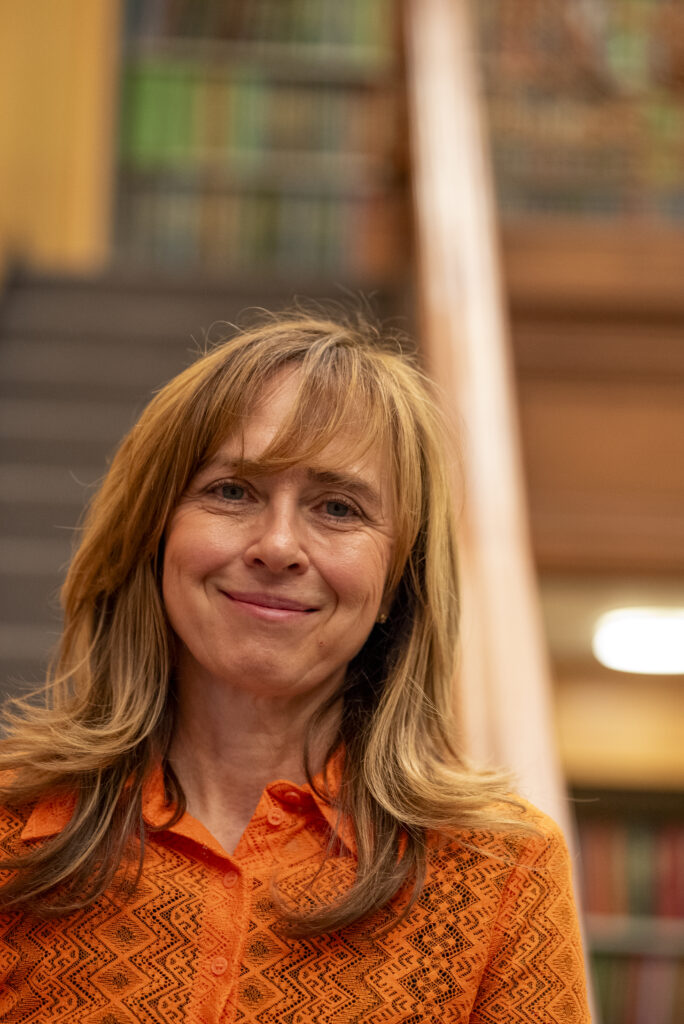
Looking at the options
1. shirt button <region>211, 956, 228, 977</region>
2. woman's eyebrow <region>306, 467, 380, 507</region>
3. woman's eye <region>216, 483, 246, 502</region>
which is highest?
woman's eyebrow <region>306, 467, 380, 507</region>

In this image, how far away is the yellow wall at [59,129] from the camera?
472 centimetres

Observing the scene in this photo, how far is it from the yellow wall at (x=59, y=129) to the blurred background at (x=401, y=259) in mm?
18

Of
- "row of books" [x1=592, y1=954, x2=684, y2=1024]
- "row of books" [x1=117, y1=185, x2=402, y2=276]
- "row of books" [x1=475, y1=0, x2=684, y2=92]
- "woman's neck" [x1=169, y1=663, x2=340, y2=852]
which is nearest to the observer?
"woman's neck" [x1=169, y1=663, x2=340, y2=852]

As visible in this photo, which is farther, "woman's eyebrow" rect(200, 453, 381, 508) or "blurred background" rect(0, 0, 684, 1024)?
"blurred background" rect(0, 0, 684, 1024)

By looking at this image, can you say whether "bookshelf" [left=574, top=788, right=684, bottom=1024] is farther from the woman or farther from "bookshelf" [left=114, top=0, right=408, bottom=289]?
the woman

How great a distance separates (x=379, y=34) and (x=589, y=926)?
3582 millimetres

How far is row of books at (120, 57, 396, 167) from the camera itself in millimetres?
5484

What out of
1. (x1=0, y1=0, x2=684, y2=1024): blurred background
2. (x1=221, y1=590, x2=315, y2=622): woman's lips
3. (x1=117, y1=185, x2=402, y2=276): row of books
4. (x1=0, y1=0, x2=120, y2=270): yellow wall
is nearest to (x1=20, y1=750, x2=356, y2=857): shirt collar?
(x1=221, y1=590, x2=315, y2=622): woman's lips

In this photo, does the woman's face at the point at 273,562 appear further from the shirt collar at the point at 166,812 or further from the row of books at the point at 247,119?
the row of books at the point at 247,119

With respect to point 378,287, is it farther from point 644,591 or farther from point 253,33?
point 253,33

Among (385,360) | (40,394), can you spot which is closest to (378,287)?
(40,394)

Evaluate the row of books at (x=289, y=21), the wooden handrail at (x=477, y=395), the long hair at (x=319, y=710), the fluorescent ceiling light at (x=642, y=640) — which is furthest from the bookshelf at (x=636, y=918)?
the row of books at (x=289, y=21)

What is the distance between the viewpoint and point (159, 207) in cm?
550

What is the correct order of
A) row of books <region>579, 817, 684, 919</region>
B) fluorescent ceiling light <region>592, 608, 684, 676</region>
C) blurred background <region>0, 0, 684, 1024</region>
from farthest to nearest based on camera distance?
1. fluorescent ceiling light <region>592, 608, 684, 676</region>
2. row of books <region>579, 817, 684, 919</region>
3. blurred background <region>0, 0, 684, 1024</region>
